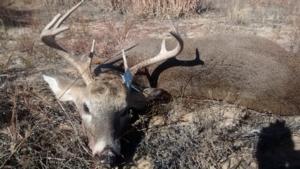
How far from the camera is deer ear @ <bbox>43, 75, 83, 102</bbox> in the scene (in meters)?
5.05

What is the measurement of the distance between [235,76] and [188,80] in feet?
1.71

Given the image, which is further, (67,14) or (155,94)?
(155,94)

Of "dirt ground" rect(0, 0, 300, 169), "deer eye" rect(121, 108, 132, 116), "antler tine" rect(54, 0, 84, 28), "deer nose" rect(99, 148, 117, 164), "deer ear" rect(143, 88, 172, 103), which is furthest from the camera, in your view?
"deer ear" rect(143, 88, 172, 103)

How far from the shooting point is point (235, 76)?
17.8ft

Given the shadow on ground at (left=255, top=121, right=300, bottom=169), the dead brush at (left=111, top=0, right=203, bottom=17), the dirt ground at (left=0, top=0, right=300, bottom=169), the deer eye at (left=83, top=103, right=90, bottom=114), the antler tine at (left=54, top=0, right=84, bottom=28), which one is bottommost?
the shadow on ground at (left=255, top=121, right=300, bottom=169)

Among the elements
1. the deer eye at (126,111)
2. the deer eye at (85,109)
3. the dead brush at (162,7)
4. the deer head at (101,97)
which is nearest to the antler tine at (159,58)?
the deer head at (101,97)

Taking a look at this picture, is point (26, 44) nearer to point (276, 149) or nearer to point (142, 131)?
point (142, 131)

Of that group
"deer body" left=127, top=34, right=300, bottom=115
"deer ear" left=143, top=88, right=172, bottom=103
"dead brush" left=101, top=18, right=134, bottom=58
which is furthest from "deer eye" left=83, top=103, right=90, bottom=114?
"dead brush" left=101, top=18, right=134, bottom=58

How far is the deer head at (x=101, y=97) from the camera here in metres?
4.38

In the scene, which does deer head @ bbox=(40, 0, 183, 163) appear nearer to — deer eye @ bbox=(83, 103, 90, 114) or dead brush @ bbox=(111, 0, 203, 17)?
deer eye @ bbox=(83, 103, 90, 114)

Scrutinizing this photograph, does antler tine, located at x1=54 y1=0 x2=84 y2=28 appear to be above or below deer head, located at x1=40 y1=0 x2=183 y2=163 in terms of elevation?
above

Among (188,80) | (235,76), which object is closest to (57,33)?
(188,80)

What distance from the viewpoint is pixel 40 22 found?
829 cm

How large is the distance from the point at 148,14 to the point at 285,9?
2874mm
